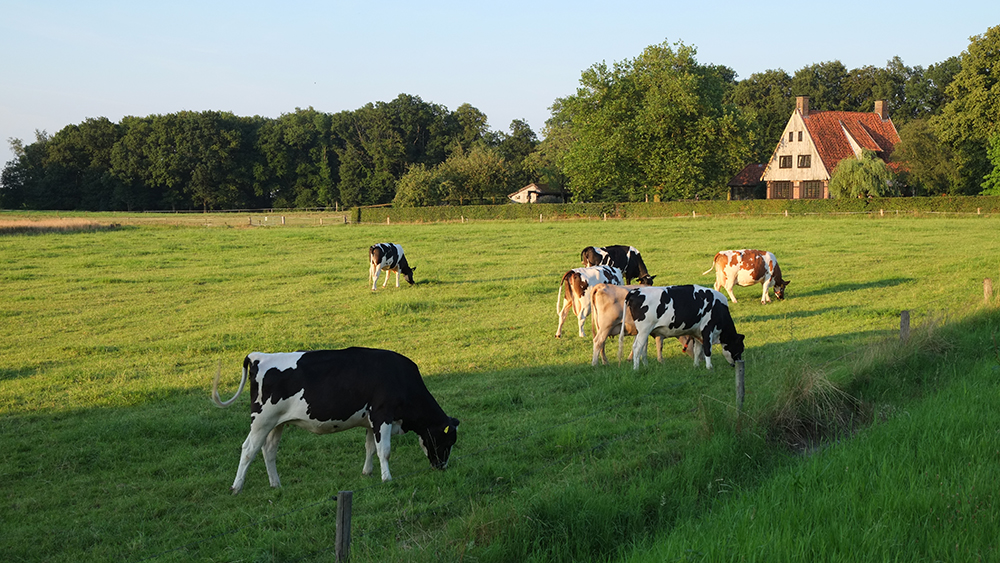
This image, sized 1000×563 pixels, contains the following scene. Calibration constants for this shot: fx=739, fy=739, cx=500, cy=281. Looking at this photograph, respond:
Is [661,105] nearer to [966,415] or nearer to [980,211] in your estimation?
[980,211]

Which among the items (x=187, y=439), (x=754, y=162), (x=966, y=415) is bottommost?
(x=187, y=439)

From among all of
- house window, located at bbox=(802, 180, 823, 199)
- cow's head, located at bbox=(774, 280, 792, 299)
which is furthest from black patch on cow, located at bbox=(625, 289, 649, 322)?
house window, located at bbox=(802, 180, 823, 199)

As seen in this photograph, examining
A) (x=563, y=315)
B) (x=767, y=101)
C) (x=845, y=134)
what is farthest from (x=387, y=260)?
(x=767, y=101)

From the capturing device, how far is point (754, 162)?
3051 inches

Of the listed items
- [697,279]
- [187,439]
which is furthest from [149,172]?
[187,439]

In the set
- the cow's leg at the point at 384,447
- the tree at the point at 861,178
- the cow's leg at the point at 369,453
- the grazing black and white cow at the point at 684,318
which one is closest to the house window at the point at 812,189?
the tree at the point at 861,178

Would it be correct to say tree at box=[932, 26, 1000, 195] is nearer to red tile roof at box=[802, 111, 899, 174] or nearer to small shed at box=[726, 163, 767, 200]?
red tile roof at box=[802, 111, 899, 174]

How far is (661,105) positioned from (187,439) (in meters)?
54.0

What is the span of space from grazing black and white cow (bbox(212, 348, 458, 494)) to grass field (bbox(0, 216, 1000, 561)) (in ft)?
1.09

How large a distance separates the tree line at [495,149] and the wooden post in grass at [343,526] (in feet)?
183

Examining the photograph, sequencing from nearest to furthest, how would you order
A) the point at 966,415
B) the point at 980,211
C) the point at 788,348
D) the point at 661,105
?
1. the point at 966,415
2. the point at 788,348
3. the point at 980,211
4. the point at 661,105

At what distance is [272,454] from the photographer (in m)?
7.24

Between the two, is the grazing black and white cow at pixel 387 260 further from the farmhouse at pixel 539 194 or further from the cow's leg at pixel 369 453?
the farmhouse at pixel 539 194

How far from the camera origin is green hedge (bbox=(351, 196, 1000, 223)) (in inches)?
1775
